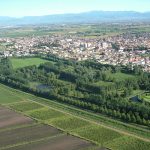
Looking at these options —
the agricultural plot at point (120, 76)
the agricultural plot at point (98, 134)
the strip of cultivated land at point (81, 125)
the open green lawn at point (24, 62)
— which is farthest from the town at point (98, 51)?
the agricultural plot at point (98, 134)

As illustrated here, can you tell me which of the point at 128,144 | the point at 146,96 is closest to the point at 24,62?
the point at 146,96

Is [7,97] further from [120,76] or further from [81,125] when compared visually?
[120,76]

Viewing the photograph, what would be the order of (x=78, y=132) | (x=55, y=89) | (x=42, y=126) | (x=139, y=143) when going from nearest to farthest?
(x=139, y=143)
(x=78, y=132)
(x=42, y=126)
(x=55, y=89)

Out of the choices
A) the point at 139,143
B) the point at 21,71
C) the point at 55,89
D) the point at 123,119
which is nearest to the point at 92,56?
the point at 21,71

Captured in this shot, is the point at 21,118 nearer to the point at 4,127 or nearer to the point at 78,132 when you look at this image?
the point at 4,127

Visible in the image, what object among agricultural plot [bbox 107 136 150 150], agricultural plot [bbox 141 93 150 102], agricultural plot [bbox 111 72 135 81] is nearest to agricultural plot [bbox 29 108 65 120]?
agricultural plot [bbox 107 136 150 150]

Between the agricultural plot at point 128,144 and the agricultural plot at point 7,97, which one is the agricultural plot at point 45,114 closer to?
the agricultural plot at point 7,97

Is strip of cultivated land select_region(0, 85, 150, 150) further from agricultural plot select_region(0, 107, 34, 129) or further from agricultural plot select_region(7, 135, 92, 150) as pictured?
agricultural plot select_region(0, 107, 34, 129)
